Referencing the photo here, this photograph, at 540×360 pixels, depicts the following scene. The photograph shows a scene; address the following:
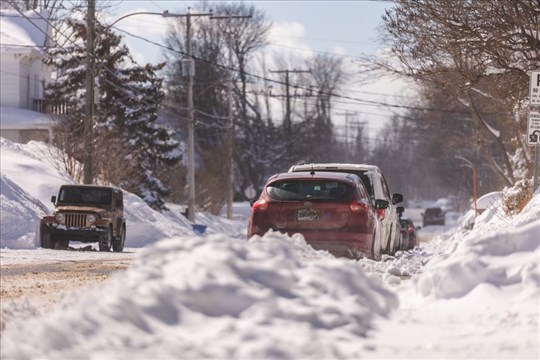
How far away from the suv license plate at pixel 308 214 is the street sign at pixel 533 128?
20.7ft

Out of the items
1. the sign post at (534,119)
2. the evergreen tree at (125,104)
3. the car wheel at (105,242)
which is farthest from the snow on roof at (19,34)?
the sign post at (534,119)

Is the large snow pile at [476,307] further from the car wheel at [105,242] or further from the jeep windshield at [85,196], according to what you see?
the jeep windshield at [85,196]

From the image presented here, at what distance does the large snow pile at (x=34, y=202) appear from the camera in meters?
29.7

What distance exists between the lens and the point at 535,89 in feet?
71.3

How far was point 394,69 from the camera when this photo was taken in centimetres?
3300

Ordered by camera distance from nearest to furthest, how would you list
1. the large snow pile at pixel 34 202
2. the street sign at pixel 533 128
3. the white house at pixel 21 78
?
the street sign at pixel 533 128 < the large snow pile at pixel 34 202 < the white house at pixel 21 78

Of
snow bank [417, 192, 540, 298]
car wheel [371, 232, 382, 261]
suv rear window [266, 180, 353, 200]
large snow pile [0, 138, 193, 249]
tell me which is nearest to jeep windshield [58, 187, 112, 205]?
large snow pile [0, 138, 193, 249]

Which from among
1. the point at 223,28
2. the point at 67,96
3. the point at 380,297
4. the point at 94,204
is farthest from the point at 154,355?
the point at 223,28

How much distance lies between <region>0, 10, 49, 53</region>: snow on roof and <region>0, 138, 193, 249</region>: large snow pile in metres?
14.5

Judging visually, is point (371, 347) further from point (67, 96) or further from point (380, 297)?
point (67, 96)

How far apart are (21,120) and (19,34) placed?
312 inches

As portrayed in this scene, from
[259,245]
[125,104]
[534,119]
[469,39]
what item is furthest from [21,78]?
[259,245]

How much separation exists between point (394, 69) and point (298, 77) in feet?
257

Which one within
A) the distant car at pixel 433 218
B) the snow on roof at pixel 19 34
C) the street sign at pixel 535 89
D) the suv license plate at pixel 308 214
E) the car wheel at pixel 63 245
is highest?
the snow on roof at pixel 19 34
